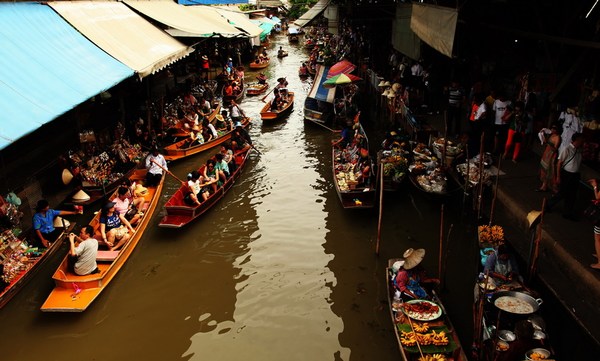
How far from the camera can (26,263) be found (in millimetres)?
8805

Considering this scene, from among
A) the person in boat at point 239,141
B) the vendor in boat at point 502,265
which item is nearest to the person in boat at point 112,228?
the person in boat at point 239,141

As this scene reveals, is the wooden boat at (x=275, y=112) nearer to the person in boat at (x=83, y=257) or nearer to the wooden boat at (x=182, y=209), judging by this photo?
the wooden boat at (x=182, y=209)

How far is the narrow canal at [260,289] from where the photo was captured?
741cm

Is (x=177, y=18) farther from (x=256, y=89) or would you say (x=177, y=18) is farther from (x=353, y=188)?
(x=353, y=188)

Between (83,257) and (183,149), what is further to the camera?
(183,149)

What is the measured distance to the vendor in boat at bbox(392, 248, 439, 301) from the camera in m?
7.45

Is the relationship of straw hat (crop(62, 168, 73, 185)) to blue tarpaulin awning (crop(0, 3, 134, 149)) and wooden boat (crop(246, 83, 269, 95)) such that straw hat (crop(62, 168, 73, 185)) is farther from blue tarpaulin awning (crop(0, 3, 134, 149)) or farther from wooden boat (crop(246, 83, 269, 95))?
wooden boat (crop(246, 83, 269, 95))

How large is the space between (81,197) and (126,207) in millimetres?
2034

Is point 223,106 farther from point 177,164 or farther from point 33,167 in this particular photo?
point 33,167

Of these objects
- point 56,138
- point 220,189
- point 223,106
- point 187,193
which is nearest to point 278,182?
point 220,189

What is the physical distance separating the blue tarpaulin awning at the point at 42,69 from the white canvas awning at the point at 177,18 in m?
5.85

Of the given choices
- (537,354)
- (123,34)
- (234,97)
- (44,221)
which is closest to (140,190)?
(44,221)

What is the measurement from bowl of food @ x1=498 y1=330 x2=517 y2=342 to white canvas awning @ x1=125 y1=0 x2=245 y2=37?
50.3 feet

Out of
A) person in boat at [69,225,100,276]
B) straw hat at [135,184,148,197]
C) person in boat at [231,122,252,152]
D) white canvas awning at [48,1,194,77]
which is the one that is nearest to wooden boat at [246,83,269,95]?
white canvas awning at [48,1,194,77]
